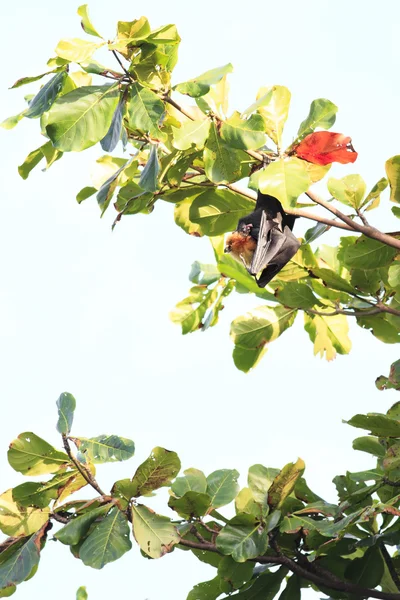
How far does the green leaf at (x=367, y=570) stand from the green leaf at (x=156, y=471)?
101cm

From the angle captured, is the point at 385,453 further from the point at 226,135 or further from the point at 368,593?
the point at 226,135

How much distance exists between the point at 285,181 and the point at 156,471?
1.31 metres

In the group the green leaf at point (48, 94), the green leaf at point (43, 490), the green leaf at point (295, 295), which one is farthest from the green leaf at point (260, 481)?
the green leaf at point (48, 94)

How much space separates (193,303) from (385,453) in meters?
1.72

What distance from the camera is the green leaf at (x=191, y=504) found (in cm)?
330

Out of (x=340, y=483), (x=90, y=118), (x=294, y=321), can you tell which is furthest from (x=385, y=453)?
(x=90, y=118)

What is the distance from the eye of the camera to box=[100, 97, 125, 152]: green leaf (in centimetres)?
316

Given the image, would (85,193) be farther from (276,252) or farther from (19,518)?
(19,518)

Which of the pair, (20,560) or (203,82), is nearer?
(203,82)

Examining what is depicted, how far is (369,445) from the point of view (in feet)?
12.9

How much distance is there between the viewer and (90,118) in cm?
301

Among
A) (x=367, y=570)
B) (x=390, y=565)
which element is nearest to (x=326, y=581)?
(x=367, y=570)

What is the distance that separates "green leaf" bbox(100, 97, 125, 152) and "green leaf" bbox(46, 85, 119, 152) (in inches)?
3.4

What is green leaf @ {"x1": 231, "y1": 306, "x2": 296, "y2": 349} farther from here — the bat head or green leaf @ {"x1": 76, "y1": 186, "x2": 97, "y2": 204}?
green leaf @ {"x1": 76, "y1": 186, "x2": 97, "y2": 204}
